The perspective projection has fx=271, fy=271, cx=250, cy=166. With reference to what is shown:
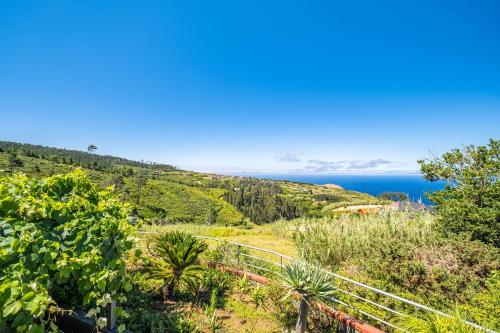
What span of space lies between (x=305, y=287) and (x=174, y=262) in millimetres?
2970

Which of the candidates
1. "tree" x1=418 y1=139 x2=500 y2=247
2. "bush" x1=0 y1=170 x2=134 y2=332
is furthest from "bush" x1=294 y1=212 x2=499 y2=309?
"bush" x1=0 y1=170 x2=134 y2=332

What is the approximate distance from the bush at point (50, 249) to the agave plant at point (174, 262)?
2.43 m

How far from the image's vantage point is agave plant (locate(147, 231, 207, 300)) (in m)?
6.00

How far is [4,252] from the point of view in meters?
2.29

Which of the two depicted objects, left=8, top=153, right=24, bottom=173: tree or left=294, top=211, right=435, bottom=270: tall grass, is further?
left=8, top=153, right=24, bottom=173: tree

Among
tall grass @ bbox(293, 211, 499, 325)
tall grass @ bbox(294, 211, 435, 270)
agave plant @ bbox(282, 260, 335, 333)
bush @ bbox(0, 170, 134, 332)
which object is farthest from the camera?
tall grass @ bbox(294, 211, 435, 270)

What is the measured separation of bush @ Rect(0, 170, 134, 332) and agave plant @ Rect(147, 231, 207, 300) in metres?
2.43

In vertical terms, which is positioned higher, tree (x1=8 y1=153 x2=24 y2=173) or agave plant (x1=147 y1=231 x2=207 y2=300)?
tree (x1=8 y1=153 x2=24 y2=173)

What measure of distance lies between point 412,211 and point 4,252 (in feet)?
43.9

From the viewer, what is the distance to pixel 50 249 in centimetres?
272

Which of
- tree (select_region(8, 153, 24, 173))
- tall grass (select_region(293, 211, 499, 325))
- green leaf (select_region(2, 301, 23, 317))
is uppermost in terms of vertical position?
tree (select_region(8, 153, 24, 173))

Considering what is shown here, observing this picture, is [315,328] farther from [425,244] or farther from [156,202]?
[156,202]

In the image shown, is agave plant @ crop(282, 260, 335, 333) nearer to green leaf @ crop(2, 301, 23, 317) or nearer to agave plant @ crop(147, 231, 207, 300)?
agave plant @ crop(147, 231, 207, 300)

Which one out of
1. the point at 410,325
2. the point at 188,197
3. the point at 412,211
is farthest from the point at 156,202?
the point at 410,325
